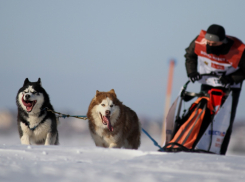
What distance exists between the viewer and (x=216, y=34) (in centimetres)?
470

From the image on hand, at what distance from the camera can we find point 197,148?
4691mm

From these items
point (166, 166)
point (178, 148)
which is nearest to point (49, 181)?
point (166, 166)

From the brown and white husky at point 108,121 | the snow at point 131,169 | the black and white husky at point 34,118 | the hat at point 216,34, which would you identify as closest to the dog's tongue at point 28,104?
the black and white husky at point 34,118

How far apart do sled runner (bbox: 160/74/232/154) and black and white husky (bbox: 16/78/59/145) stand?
224 cm

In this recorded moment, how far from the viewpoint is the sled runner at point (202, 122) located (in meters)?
4.73

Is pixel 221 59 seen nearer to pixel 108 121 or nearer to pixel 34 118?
pixel 108 121

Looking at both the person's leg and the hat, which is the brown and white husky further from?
the hat

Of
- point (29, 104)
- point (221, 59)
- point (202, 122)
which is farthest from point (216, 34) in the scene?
point (29, 104)

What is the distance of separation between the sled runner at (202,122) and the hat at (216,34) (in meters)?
0.51

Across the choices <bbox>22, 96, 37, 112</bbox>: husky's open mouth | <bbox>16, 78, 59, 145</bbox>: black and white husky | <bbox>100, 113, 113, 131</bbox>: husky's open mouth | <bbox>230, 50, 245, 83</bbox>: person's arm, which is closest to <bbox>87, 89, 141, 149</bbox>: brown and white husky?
<bbox>100, 113, 113, 131</bbox>: husky's open mouth

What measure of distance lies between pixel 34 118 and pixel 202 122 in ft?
9.32

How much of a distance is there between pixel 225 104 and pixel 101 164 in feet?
6.60

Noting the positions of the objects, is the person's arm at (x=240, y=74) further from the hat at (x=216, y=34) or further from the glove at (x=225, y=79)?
the hat at (x=216, y=34)

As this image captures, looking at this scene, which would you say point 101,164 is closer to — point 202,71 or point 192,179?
point 192,179
